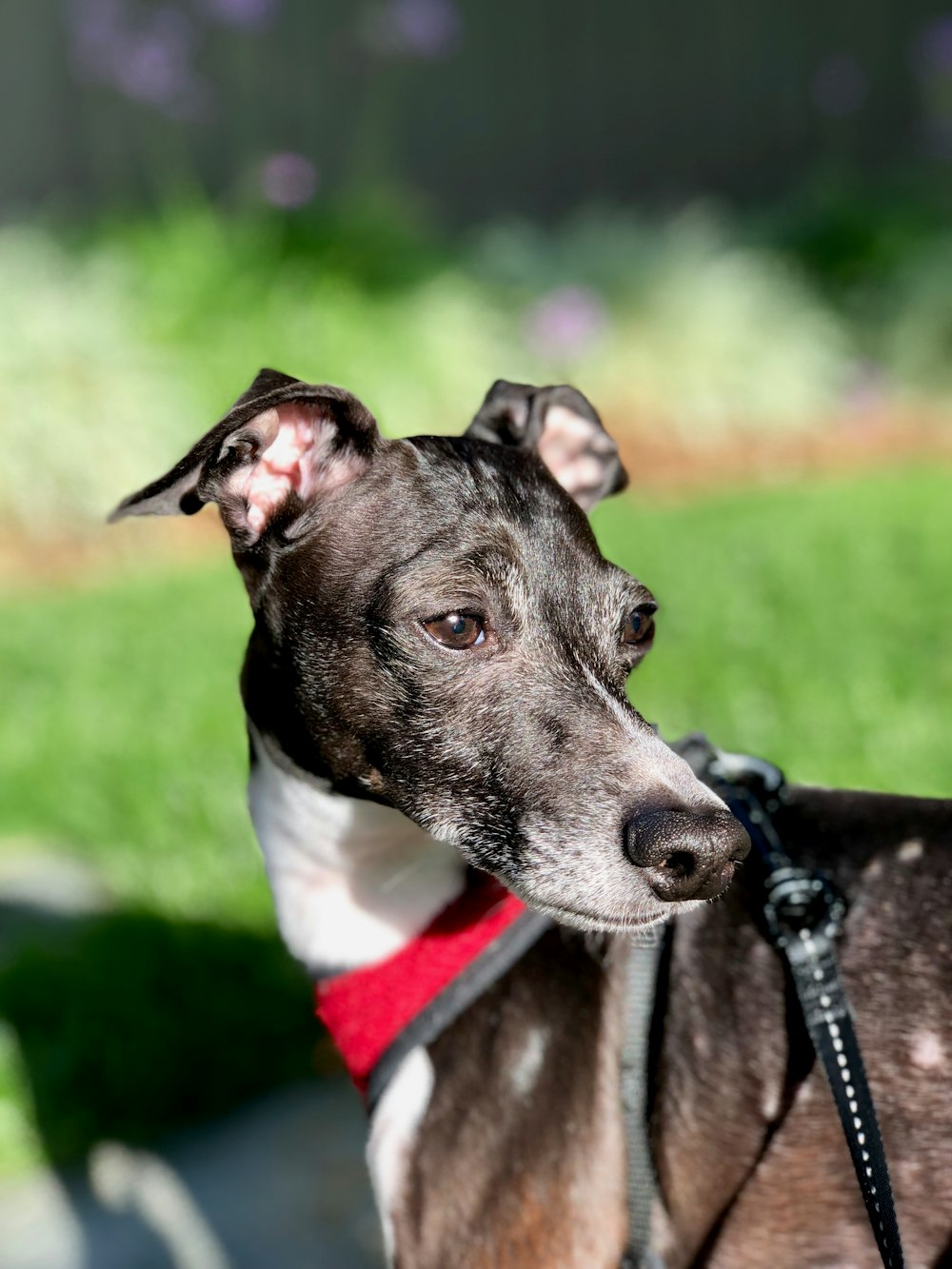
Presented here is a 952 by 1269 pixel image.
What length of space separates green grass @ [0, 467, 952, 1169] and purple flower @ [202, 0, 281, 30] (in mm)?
6898

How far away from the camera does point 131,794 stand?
516 centimetres

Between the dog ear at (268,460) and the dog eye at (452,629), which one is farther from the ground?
the dog ear at (268,460)

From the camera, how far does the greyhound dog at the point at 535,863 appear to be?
2.24 metres

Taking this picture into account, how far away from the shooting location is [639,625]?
262cm

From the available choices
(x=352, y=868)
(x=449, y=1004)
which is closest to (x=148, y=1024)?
(x=352, y=868)

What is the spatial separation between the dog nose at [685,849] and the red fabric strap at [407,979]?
41 centimetres

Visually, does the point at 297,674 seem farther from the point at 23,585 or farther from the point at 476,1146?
the point at 23,585

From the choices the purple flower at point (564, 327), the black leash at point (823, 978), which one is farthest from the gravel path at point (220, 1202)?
the purple flower at point (564, 327)

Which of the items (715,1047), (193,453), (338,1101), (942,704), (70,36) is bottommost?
(338,1101)

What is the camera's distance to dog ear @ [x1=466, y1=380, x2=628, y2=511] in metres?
3.03

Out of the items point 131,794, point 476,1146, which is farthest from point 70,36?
point 476,1146

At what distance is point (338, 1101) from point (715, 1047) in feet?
5.15

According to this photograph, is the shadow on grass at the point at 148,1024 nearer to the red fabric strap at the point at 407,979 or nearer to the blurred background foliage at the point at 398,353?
the blurred background foliage at the point at 398,353

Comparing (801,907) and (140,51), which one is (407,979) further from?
(140,51)
